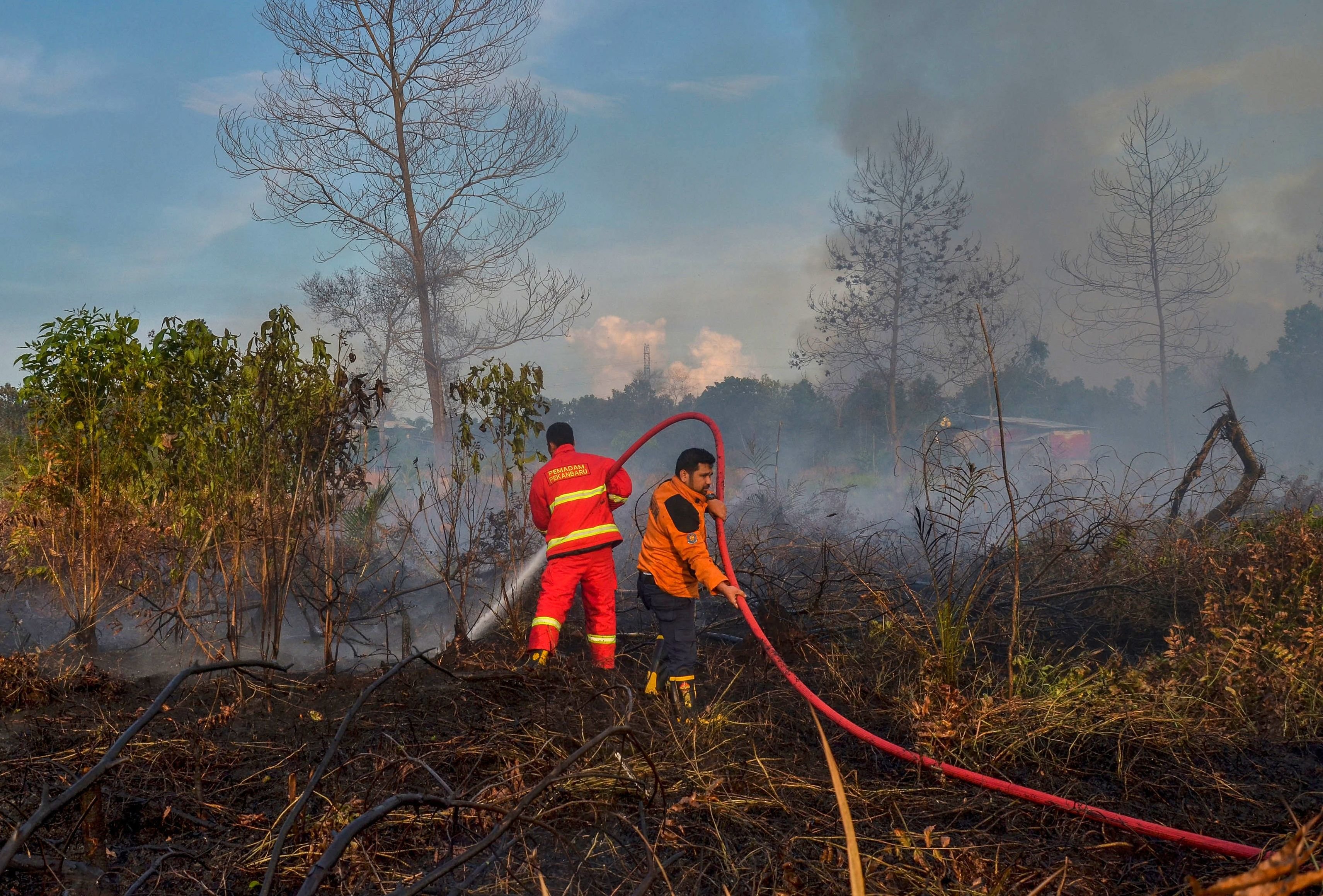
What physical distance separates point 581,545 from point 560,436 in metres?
0.97

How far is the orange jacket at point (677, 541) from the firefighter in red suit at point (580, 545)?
0.43m

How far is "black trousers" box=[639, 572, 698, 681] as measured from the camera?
5770mm

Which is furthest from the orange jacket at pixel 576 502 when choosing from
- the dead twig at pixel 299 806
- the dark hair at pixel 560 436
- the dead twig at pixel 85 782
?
the dead twig at pixel 85 782

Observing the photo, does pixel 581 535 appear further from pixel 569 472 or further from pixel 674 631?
pixel 674 631

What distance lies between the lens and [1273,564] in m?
6.51

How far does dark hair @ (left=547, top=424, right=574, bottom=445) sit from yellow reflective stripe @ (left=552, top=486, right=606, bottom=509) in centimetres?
49

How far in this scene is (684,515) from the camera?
5.82 m

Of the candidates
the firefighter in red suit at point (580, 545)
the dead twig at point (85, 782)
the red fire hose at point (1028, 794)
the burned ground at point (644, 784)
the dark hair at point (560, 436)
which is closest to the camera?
the dead twig at point (85, 782)

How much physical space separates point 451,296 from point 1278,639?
15633 mm

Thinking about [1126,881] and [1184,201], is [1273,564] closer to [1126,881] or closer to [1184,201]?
[1126,881]

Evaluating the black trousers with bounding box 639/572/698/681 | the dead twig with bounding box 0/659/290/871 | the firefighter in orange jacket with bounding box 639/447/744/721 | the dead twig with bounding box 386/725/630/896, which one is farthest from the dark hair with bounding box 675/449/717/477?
the dead twig with bounding box 0/659/290/871

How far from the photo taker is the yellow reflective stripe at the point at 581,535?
636cm

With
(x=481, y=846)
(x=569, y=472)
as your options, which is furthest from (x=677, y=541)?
(x=481, y=846)

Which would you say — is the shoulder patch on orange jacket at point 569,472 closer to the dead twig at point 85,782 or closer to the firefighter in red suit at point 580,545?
the firefighter in red suit at point 580,545
